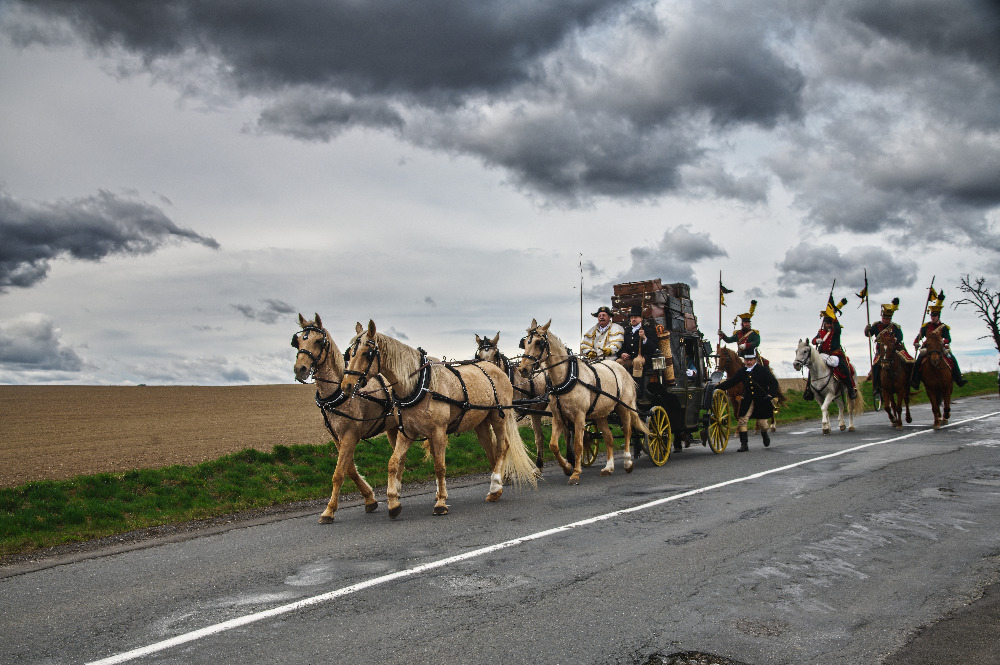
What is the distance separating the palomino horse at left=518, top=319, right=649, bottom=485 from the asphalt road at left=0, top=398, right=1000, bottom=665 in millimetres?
2078

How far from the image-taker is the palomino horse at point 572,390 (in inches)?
444

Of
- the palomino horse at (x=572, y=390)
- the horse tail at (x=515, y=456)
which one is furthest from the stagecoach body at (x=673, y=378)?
the horse tail at (x=515, y=456)

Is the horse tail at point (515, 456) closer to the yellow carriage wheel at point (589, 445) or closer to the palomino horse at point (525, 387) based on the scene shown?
the palomino horse at point (525, 387)

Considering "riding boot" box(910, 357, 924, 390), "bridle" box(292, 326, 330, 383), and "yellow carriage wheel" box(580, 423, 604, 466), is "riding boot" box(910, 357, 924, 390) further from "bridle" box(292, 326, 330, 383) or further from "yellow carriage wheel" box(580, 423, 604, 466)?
"bridle" box(292, 326, 330, 383)

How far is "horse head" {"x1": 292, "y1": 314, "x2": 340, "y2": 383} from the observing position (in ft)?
27.8

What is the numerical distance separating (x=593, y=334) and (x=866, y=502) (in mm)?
6710

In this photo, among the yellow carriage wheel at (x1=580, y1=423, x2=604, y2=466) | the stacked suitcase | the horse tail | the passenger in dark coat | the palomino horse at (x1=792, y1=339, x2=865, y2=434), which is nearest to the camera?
the horse tail

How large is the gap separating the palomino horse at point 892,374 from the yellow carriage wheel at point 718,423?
571 cm

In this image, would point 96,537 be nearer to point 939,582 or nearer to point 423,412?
point 423,412

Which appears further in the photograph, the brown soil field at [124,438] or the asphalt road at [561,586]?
the brown soil field at [124,438]

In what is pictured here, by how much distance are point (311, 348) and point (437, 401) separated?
5.49 feet

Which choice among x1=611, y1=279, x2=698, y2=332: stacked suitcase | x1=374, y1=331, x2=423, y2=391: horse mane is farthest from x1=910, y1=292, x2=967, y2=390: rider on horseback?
x1=374, y1=331, x2=423, y2=391: horse mane

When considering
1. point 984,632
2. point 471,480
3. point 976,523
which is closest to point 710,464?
point 471,480

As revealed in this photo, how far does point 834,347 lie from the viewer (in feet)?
63.7
